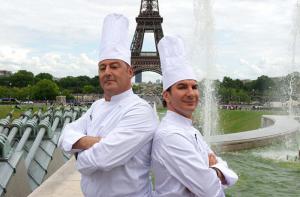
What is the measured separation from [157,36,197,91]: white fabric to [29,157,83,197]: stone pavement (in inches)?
104

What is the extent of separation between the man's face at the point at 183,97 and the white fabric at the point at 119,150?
0.51 feet

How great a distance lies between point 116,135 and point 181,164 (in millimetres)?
429

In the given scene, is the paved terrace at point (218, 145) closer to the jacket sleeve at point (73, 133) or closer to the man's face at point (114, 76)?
the jacket sleeve at point (73, 133)

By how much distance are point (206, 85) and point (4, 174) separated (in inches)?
583

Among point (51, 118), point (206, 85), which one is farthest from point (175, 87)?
point (206, 85)

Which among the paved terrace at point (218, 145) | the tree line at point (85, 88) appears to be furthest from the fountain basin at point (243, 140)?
the tree line at point (85, 88)

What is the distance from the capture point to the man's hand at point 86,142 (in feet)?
9.77

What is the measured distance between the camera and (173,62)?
3.01m

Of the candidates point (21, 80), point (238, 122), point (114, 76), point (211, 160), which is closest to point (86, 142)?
point (114, 76)

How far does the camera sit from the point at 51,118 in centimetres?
1228

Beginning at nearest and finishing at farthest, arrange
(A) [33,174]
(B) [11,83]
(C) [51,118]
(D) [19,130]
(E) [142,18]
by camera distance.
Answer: (A) [33,174]
(D) [19,130]
(C) [51,118]
(E) [142,18]
(B) [11,83]

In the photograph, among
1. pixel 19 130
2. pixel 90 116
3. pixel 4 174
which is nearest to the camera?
pixel 90 116

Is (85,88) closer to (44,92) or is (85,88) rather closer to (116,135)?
(44,92)

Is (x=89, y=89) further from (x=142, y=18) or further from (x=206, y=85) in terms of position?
(x=206, y=85)
